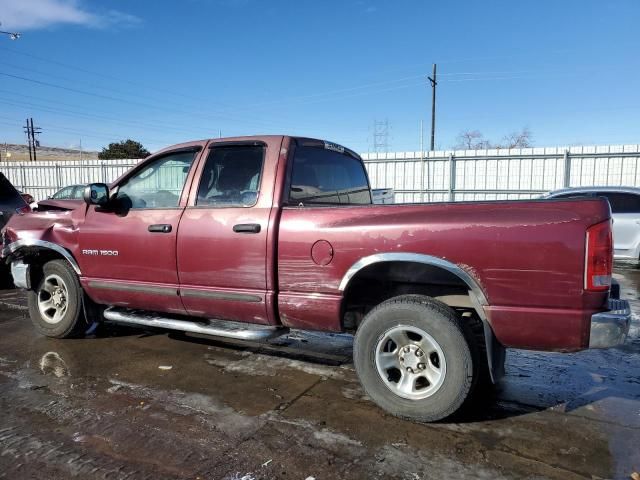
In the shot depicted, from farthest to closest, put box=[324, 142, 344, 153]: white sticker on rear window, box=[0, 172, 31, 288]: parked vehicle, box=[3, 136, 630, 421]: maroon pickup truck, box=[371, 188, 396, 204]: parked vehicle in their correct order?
box=[0, 172, 31, 288]: parked vehicle, box=[371, 188, 396, 204]: parked vehicle, box=[324, 142, 344, 153]: white sticker on rear window, box=[3, 136, 630, 421]: maroon pickup truck

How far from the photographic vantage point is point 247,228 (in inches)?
148

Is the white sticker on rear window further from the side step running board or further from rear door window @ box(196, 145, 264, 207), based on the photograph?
the side step running board

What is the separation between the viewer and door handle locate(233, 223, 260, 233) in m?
3.73

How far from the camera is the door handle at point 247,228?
12.2 feet

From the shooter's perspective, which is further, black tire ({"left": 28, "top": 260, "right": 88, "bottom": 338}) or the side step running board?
black tire ({"left": 28, "top": 260, "right": 88, "bottom": 338})

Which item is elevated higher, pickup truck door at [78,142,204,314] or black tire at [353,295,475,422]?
pickup truck door at [78,142,204,314]

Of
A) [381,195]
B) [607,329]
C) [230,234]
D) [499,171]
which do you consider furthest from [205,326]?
[499,171]

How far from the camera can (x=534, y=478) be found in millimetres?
2643

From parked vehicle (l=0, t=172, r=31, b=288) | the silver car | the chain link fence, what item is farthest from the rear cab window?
the chain link fence

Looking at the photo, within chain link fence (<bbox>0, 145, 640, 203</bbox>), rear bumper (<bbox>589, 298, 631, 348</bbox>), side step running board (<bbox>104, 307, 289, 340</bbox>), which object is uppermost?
chain link fence (<bbox>0, 145, 640, 203</bbox>)

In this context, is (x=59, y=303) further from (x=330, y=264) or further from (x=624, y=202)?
(x=624, y=202)

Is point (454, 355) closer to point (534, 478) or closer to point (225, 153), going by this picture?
point (534, 478)

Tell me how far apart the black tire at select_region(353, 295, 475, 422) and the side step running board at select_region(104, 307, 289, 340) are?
2.77 ft

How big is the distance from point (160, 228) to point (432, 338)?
247 cm
